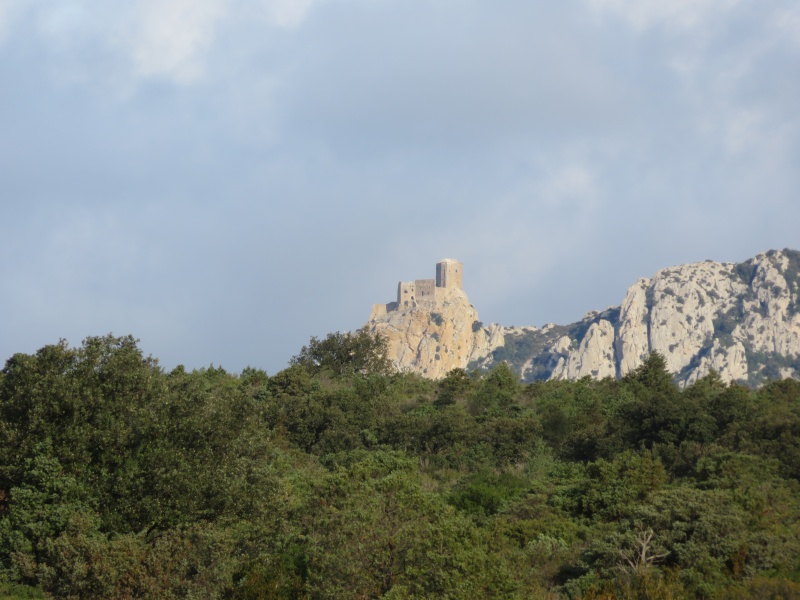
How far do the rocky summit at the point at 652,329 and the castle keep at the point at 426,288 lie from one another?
0.13m

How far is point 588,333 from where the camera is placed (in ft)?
401

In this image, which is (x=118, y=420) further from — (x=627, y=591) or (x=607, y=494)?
(x=607, y=494)

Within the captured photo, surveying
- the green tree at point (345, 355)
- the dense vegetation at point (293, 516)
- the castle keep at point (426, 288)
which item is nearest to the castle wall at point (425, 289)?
the castle keep at point (426, 288)

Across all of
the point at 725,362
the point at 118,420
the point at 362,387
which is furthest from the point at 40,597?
the point at 725,362

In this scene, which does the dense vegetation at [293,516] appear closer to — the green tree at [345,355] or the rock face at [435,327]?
the green tree at [345,355]

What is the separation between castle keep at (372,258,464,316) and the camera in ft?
441

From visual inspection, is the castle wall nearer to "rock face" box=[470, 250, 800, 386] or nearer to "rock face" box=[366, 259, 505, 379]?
"rock face" box=[366, 259, 505, 379]

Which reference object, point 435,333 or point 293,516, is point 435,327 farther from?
point 293,516

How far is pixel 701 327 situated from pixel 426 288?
3446 cm

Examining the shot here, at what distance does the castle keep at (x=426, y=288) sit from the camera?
441 ft

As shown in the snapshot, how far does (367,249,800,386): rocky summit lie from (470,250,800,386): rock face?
0.36 ft

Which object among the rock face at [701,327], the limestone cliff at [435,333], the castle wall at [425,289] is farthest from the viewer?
the castle wall at [425,289]

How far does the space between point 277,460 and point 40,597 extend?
12.0 metres

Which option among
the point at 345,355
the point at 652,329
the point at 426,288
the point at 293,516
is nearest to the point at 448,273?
the point at 426,288
